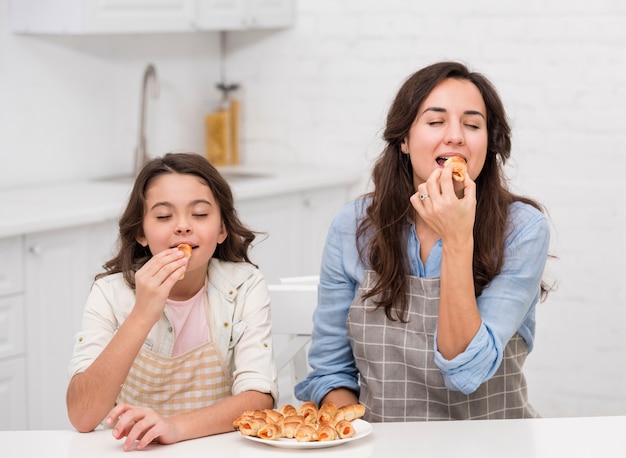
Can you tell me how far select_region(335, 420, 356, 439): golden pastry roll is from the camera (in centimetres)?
142

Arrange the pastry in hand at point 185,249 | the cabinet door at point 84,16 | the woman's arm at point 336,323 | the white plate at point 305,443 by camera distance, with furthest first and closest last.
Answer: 1. the cabinet door at point 84,16
2. the woman's arm at point 336,323
3. the pastry in hand at point 185,249
4. the white plate at point 305,443

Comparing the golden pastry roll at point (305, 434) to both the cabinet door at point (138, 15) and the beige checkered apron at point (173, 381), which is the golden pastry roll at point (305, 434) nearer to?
the beige checkered apron at point (173, 381)

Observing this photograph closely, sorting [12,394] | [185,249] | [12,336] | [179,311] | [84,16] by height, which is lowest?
[12,394]

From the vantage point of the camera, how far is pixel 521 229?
1853 millimetres

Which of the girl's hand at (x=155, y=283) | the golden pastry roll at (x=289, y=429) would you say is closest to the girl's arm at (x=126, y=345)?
the girl's hand at (x=155, y=283)

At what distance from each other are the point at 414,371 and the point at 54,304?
1.51m

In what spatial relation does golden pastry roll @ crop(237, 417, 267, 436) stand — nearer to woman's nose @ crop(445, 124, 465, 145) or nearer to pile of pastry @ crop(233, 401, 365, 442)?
pile of pastry @ crop(233, 401, 365, 442)

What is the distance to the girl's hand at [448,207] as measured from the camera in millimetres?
1682

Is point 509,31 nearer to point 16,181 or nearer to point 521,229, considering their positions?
point 16,181

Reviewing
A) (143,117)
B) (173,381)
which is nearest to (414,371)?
(173,381)

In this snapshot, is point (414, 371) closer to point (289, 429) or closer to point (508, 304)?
point (508, 304)

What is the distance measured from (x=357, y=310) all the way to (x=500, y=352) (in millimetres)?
291

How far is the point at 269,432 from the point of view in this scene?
141 cm

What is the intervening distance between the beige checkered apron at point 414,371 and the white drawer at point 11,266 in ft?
4.22
